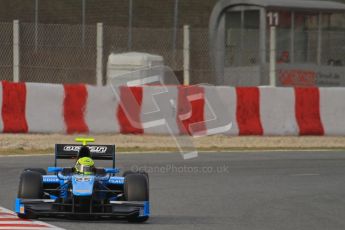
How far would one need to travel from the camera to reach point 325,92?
70.3ft

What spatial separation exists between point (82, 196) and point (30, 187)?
606mm

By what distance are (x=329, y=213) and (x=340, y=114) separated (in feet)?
35.3

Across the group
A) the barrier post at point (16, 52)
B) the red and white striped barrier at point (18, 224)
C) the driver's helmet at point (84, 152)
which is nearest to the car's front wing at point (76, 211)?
the red and white striped barrier at point (18, 224)

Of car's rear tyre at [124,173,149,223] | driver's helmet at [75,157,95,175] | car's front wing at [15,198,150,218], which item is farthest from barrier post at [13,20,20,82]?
car's front wing at [15,198,150,218]

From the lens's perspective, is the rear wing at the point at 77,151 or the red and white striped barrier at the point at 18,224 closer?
the red and white striped barrier at the point at 18,224

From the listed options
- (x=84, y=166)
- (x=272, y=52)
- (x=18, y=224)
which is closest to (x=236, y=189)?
(x=84, y=166)

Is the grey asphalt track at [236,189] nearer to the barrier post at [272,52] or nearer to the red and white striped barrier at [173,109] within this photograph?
the red and white striped barrier at [173,109]

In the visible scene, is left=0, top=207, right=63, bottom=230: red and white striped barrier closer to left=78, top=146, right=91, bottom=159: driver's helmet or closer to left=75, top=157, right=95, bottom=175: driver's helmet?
left=75, top=157, right=95, bottom=175: driver's helmet

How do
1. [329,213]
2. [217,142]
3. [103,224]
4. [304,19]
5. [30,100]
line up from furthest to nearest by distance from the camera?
[304,19]
[217,142]
[30,100]
[329,213]
[103,224]

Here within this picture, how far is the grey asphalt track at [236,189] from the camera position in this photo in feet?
32.8

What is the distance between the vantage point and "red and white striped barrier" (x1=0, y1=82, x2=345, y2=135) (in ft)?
63.1

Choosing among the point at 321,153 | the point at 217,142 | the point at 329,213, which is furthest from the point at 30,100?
the point at 329,213

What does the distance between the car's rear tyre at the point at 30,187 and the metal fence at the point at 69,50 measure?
11844mm

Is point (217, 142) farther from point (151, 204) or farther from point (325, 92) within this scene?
point (151, 204)
